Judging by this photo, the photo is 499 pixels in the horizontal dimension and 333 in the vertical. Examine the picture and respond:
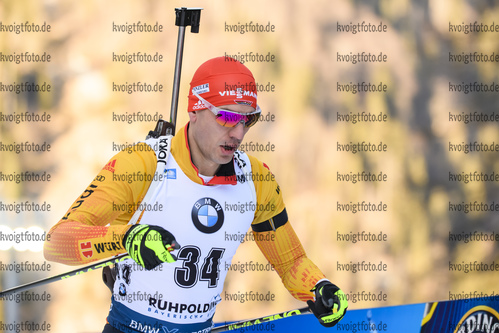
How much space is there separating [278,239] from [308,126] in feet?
10.1

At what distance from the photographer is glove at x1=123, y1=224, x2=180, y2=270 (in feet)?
5.51

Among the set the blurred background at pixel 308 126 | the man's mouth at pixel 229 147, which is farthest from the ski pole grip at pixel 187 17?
the blurred background at pixel 308 126

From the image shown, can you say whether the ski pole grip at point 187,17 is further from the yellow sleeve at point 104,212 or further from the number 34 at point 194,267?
the number 34 at point 194,267

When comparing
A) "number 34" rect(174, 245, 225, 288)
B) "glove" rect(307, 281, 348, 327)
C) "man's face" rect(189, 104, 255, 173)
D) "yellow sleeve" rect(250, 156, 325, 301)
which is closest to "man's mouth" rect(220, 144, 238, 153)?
"man's face" rect(189, 104, 255, 173)

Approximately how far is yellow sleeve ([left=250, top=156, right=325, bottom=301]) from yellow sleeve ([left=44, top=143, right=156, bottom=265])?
48 centimetres

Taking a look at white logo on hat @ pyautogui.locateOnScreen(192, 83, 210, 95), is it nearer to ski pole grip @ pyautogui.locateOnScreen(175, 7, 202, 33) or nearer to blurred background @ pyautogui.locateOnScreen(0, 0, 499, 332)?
ski pole grip @ pyautogui.locateOnScreen(175, 7, 202, 33)

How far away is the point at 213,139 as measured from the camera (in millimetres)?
2070

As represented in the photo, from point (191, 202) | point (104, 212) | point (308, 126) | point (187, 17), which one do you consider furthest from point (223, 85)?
point (308, 126)

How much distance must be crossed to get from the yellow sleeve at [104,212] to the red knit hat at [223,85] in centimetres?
29

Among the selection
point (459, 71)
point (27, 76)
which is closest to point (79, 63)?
point (27, 76)

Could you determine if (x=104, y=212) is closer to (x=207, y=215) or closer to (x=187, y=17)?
(x=207, y=215)

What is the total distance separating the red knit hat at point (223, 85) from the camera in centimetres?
206

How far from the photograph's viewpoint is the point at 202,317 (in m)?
2.17

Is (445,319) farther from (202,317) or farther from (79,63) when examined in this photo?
(79,63)
